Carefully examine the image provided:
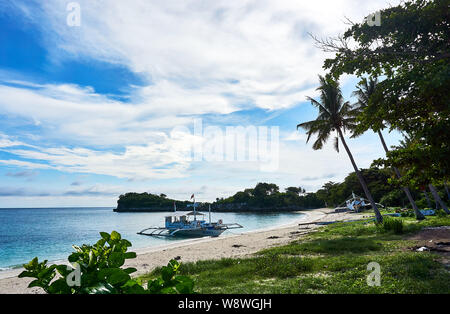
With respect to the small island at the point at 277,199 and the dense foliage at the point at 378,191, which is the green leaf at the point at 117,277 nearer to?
the dense foliage at the point at 378,191

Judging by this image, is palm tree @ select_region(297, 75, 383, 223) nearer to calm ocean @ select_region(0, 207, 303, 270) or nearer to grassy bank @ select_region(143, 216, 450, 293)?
grassy bank @ select_region(143, 216, 450, 293)

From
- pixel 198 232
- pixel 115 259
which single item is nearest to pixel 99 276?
pixel 115 259

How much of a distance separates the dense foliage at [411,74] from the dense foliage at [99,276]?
810 cm

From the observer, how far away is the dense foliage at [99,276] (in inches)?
44.8

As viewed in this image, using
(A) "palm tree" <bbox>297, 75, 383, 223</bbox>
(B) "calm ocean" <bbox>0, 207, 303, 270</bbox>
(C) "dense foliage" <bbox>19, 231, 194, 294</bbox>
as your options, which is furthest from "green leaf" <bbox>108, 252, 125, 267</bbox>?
(B) "calm ocean" <bbox>0, 207, 303, 270</bbox>

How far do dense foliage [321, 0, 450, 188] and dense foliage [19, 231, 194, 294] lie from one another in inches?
319

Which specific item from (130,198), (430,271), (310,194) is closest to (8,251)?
(430,271)

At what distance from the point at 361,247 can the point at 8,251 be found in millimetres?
42602

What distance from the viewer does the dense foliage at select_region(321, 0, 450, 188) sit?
7465 millimetres

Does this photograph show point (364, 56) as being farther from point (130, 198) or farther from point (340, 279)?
point (130, 198)

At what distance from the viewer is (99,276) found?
3.76ft

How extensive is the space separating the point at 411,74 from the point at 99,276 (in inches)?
364

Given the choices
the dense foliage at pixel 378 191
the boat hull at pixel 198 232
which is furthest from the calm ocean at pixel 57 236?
the dense foliage at pixel 378 191
